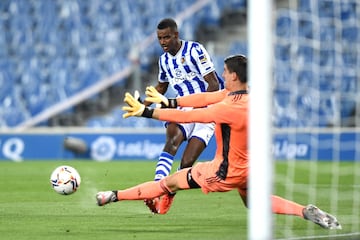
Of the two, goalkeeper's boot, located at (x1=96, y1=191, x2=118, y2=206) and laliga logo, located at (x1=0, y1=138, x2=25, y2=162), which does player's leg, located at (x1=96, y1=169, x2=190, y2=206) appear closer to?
goalkeeper's boot, located at (x1=96, y1=191, x2=118, y2=206)

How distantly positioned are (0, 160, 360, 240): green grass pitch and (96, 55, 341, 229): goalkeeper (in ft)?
0.89

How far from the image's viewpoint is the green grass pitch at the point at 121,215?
7684mm

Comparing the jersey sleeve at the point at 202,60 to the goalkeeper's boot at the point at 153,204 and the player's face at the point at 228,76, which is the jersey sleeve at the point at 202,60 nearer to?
the goalkeeper's boot at the point at 153,204

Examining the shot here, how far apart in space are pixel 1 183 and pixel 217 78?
4776mm

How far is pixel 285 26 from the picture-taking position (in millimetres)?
19984

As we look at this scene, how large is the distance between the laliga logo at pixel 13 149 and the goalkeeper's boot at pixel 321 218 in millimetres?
11343

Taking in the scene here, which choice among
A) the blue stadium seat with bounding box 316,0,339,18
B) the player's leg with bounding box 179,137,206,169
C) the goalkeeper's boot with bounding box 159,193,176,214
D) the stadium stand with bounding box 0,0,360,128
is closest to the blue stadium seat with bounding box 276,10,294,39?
the stadium stand with bounding box 0,0,360,128

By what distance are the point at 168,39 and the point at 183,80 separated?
1.78 ft

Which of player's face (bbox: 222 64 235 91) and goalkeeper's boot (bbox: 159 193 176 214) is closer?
player's face (bbox: 222 64 235 91)

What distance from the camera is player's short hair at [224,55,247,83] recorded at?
24.4 ft

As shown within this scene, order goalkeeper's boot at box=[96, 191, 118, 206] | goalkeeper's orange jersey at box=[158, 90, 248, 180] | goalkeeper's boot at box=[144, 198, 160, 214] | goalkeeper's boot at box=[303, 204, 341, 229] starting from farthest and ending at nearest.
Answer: goalkeeper's boot at box=[144, 198, 160, 214], goalkeeper's boot at box=[96, 191, 118, 206], goalkeeper's boot at box=[303, 204, 341, 229], goalkeeper's orange jersey at box=[158, 90, 248, 180]

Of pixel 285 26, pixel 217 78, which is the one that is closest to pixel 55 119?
pixel 285 26

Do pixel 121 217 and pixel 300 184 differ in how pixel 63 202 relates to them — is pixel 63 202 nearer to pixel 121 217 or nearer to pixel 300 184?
pixel 121 217

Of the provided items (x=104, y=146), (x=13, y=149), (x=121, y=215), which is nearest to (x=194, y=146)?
(x=121, y=215)
